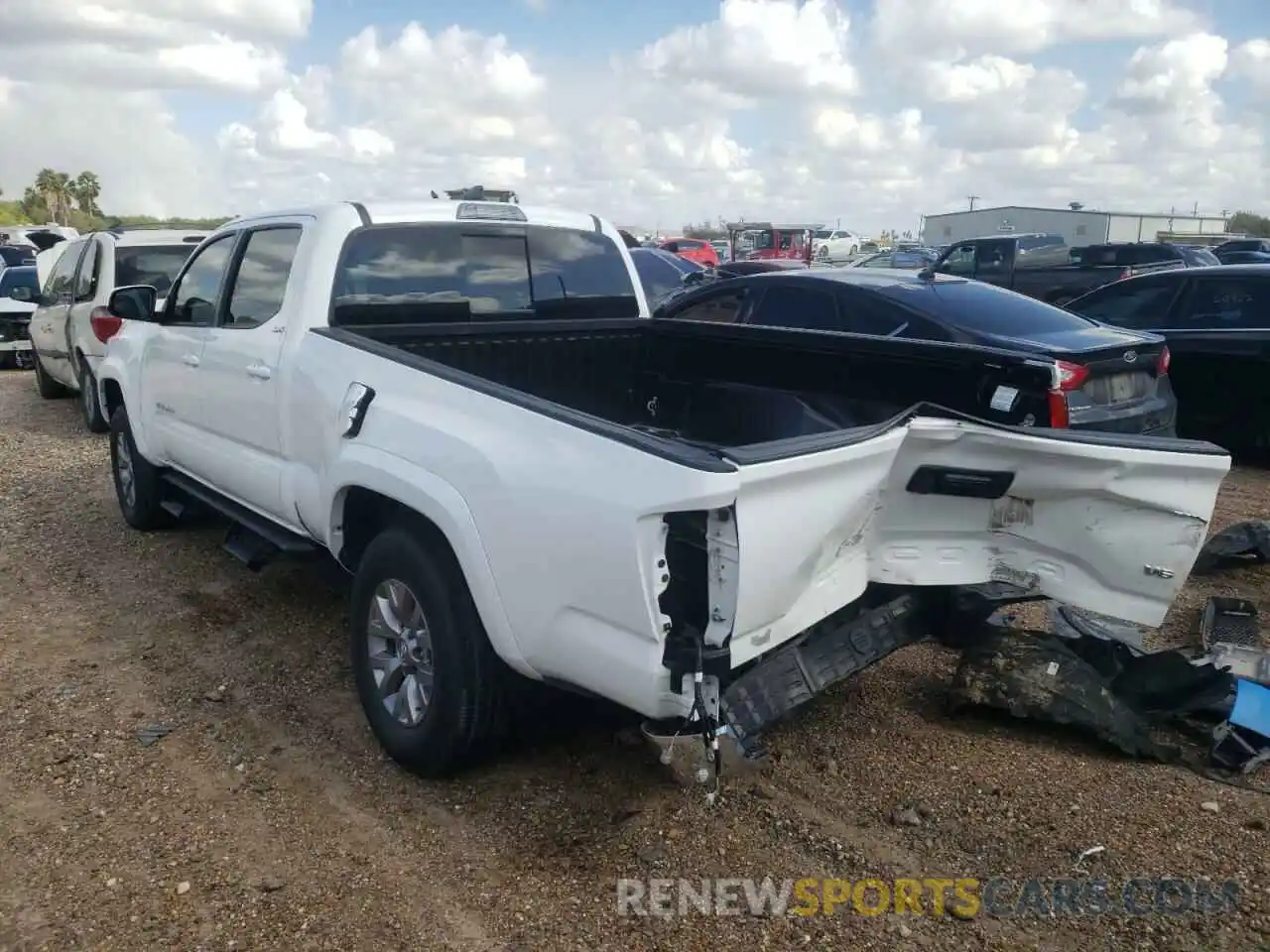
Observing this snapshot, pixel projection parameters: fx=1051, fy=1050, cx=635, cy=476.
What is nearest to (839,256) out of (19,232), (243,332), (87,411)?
(19,232)

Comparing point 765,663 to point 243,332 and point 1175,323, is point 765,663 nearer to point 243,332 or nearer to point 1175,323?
point 243,332

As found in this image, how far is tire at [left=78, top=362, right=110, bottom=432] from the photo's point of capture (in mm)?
10312

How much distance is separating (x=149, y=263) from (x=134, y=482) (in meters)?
4.24

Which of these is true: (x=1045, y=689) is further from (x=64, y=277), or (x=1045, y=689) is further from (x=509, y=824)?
(x=64, y=277)

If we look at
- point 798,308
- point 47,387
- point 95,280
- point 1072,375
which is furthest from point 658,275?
point 1072,375

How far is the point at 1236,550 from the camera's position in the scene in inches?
231

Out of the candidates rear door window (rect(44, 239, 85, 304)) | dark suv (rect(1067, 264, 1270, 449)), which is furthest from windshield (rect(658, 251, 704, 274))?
dark suv (rect(1067, 264, 1270, 449))

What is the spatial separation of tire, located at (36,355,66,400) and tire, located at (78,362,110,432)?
2363mm

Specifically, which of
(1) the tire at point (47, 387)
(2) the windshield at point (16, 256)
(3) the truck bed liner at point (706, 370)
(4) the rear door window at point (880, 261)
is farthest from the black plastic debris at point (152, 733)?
(2) the windshield at point (16, 256)

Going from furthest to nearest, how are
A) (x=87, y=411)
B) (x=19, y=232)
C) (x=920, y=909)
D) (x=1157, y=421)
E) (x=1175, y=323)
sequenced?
(x=19, y=232)
(x=87, y=411)
(x=1175, y=323)
(x=1157, y=421)
(x=920, y=909)

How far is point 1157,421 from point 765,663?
196 inches

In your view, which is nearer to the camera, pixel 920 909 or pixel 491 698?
pixel 920 909

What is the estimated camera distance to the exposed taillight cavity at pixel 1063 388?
561 cm

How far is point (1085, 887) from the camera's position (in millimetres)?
3025
